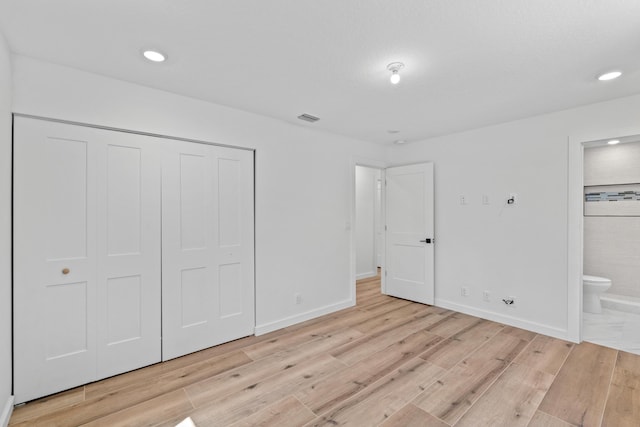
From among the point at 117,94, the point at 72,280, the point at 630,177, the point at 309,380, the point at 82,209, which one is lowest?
the point at 309,380

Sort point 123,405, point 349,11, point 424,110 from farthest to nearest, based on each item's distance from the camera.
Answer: point 424,110 < point 123,405 < point 349,11

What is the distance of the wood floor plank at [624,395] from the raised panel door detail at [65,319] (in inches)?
146

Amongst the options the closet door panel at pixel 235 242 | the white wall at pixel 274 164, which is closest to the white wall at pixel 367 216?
the white wall at pixel 274 164

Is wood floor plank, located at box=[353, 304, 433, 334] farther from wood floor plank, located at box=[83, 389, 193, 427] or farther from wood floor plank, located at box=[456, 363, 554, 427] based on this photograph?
wood floor plank, located at box=[83, 389, 193, 427]

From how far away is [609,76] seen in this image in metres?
2.32

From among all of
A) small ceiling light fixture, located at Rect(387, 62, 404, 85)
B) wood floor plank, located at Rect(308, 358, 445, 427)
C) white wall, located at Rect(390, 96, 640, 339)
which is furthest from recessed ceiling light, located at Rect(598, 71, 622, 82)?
wood floor plank, located at Rect(308, 358, 445, 427)

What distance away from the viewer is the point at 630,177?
415 centimetres

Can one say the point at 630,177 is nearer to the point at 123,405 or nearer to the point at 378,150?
the point at 378,150

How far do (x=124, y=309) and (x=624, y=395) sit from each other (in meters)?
3.93

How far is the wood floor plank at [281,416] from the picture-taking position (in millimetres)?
1894

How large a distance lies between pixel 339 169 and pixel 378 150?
0.93m

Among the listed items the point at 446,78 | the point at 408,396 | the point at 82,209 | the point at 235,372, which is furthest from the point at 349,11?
the point at 235,372

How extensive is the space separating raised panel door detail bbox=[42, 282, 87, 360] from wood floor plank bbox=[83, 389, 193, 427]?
640mm

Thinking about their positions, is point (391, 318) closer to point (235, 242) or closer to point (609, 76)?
point (235, 242)
